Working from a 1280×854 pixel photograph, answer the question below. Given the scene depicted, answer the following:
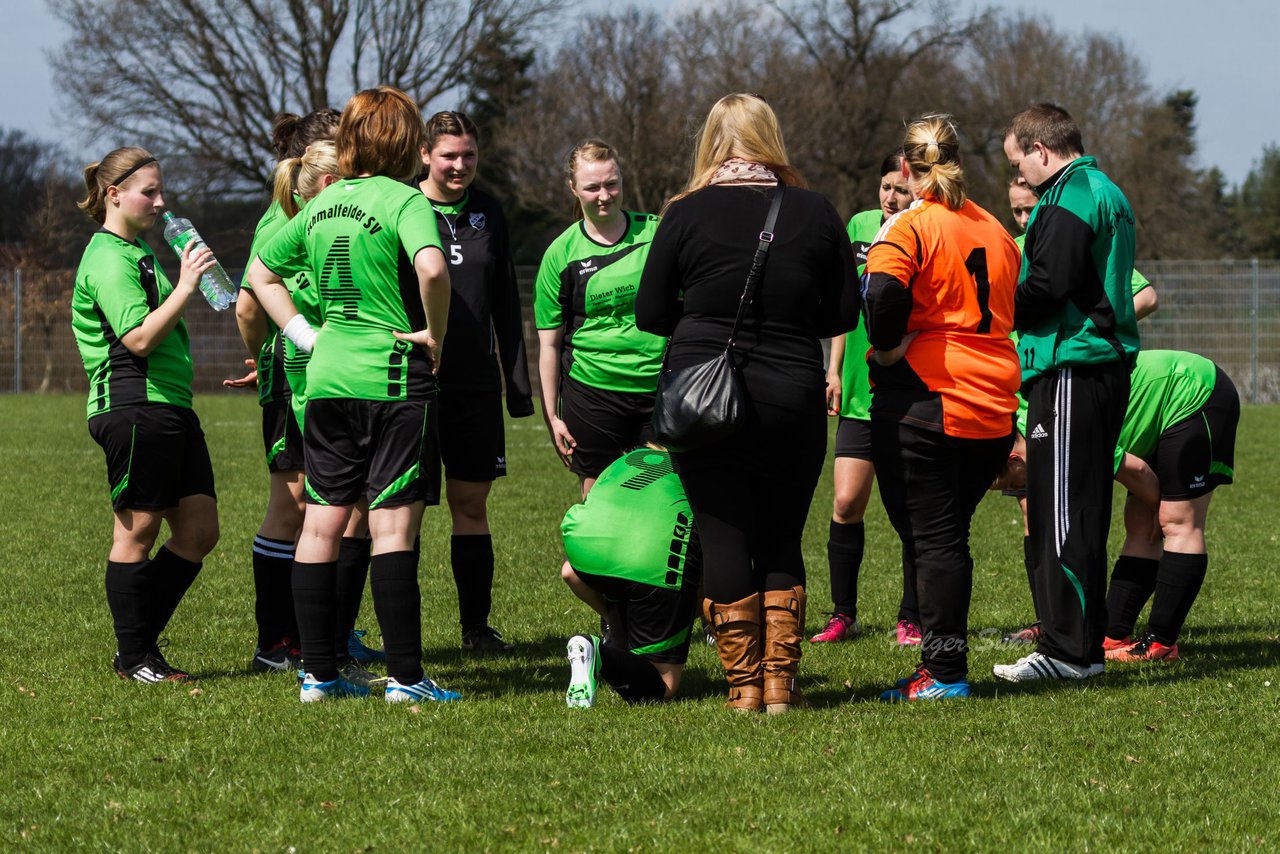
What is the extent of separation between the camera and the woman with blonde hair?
4.79 meters

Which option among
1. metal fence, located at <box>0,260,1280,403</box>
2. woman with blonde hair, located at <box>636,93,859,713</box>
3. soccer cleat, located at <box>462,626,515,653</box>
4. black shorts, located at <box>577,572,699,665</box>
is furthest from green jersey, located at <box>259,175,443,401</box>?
metal fence, located at <box>0,260,1280,403</box>

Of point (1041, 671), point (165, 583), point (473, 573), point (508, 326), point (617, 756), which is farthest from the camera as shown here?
point (473, 573)

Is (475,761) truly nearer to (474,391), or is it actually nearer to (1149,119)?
(474,391)

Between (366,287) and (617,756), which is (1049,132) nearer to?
(366,287)

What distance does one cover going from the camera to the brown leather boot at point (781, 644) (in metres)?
4.98

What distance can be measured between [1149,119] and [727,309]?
45498 mm

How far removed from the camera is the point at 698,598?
5562mm

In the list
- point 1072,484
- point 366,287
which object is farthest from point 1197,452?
point 366,287

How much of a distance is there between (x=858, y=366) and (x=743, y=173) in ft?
7.24

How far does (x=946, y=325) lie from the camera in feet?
16.7

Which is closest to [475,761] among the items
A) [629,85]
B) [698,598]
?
[698,598]

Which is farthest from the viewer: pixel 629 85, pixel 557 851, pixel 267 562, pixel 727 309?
pixel 629 85

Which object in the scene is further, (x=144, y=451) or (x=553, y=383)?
(x=553, y=383)

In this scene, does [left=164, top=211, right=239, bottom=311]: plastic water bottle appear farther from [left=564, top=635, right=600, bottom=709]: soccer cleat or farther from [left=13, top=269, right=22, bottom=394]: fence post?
[left=13, top=269, right=22, bottom=394]: fence post
